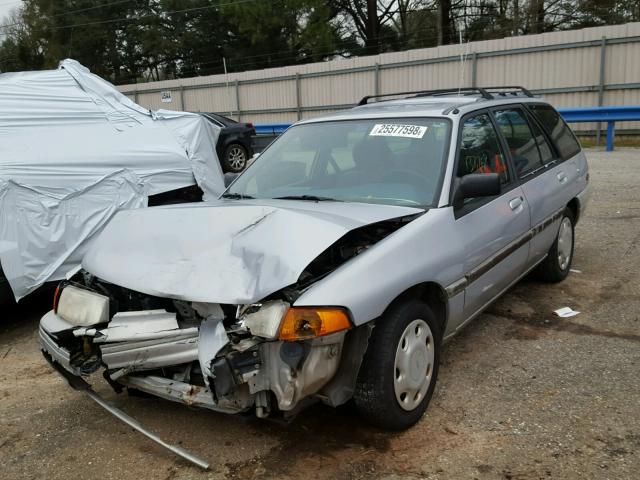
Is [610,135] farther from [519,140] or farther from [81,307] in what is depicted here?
[81,307]

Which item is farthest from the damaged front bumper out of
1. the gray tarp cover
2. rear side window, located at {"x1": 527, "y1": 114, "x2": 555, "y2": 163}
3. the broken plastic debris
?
rear side window, located at {"x1": 527, "y1": 114, "x2": 555, "y2": 163}

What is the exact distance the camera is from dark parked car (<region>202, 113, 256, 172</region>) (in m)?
13.0

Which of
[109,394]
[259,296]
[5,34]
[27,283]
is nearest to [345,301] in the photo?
[259,296]

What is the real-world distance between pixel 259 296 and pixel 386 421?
94 centimetres

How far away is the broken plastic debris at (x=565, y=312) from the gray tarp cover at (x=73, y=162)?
3569 millimetres

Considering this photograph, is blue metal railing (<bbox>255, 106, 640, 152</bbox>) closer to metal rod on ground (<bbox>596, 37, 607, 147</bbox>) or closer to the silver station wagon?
metal rod on ground (<bbox>596, 37, 607, 147</bbox>)

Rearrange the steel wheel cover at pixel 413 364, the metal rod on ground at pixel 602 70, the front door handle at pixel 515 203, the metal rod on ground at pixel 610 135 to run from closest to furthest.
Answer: the steel wheel cover at pixel 413 364, the front door handle at pixel 515 203, the metal rod on ground at pixel 610 135, the metal rod on ground at pixel 602 70

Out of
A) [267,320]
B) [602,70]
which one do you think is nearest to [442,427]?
[267,320]

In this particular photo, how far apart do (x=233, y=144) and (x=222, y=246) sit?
34.9 ft

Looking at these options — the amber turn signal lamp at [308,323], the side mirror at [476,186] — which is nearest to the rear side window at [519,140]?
the side mirror at [476,186]

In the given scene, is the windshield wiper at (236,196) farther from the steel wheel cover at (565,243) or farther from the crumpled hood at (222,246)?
the steel wheel cover at (565,243)

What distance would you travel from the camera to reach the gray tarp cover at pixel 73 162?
4590 millimetres

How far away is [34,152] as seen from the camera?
4965 millimetres

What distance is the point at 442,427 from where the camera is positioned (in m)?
3.03
